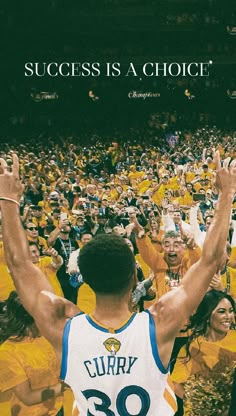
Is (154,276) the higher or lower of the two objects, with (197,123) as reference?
lower

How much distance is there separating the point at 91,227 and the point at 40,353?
2434mm

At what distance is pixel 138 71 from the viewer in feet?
19.3

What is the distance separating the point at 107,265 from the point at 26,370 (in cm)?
201

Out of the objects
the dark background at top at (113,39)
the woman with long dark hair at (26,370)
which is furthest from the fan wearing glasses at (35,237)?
the woman with long dark hair at (26,370)

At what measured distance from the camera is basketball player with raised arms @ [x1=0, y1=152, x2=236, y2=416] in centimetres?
203

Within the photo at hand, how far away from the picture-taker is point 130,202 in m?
7.14

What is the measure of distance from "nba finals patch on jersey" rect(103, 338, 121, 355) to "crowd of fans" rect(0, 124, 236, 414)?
252cm

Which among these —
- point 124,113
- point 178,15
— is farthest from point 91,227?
point 178,15

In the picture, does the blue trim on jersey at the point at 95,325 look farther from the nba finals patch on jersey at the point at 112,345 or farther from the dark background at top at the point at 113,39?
the dark background at top at the point at 113,39

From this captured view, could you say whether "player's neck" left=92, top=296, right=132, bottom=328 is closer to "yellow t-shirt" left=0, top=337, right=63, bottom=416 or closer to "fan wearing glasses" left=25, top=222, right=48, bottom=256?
"yellow t-shirt" left=0, top=337, right=63, bottom=416

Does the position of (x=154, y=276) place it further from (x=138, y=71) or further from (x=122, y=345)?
(x=122, y=345)

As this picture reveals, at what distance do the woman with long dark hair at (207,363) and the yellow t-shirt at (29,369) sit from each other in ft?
2.68

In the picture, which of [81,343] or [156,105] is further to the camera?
[156,105]

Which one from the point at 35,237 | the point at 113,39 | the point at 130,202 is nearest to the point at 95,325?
the point at 35,237
